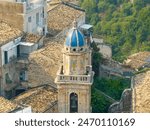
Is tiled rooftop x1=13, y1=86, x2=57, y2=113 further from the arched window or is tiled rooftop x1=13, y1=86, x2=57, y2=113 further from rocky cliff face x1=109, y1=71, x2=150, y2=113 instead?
rocky cliff face x1=109, y1=71, x2=150, y2=113

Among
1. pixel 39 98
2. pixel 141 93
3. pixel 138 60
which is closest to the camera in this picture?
pixel 141 93

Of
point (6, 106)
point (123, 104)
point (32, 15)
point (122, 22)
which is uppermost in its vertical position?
point (32, 15)

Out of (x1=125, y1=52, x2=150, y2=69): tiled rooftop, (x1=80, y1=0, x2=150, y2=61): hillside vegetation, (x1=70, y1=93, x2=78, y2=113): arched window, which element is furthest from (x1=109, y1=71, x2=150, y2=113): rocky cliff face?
(x1=80, y1=0, x2=150, y2=61): hillside vegetation

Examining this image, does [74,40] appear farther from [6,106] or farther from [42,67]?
[42,67]

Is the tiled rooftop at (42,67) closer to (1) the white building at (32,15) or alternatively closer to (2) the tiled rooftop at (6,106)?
(1) the white building at (32,15)

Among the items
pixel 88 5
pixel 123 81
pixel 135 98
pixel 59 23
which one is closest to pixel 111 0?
pixel 88 5

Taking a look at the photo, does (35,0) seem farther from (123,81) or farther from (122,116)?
(122,116)

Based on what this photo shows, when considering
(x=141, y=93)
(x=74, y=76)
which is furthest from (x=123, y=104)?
(x=74, y=76)
